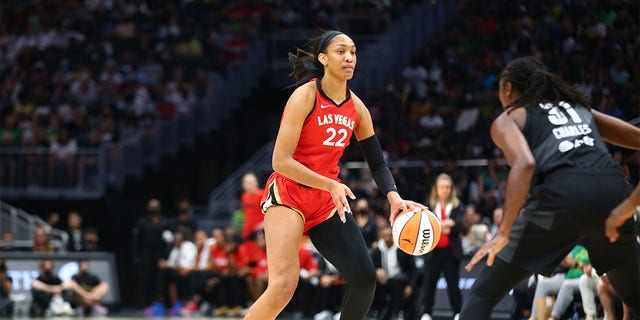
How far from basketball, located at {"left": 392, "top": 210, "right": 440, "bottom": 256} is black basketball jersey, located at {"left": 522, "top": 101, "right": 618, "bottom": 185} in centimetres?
142

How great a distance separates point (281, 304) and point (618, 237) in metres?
2.27

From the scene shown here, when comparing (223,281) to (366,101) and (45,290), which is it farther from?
(366,101)

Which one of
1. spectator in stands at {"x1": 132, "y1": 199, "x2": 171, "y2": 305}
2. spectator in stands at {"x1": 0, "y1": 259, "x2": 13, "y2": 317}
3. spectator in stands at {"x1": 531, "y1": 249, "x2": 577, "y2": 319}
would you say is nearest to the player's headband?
spectator in stands at {"x1": 531, "y1": 249, "x2": 577, "y2": 319}

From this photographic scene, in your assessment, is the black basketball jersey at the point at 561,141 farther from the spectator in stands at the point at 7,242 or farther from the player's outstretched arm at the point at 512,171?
the spectator in stands at the point at 7,242

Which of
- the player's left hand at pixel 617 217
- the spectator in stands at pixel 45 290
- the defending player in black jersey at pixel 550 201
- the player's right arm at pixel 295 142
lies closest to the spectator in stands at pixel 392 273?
the spectator in stands at pixel 45 290

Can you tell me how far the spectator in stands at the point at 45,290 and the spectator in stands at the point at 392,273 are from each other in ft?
18.5

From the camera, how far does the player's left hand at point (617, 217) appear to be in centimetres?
559

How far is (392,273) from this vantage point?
14664mm

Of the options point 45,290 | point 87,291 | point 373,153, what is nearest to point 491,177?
point 87,291

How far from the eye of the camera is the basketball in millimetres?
7188

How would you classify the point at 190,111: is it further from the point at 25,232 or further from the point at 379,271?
the point at 379,271

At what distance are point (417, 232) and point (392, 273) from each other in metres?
7.53

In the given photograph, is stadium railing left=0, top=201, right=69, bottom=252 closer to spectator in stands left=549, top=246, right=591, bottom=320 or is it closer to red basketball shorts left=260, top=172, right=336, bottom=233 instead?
spectator in stands left=549, top=246, right=591, bottom=320

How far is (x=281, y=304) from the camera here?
6.80 m
